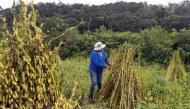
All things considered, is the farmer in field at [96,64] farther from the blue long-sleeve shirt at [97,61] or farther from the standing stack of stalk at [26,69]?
the standing stack of stalk at [26,69]

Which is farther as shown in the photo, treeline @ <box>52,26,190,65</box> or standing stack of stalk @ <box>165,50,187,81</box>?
treeline @ <box>52,26,190,65</box>

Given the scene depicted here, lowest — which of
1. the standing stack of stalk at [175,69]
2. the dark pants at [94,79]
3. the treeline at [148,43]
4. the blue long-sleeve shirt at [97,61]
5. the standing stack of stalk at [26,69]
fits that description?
the treeline at [148,43]

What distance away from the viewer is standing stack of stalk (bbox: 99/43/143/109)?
15.3 ft

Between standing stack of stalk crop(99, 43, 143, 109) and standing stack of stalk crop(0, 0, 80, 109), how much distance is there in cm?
321

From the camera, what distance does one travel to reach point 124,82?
4.71 metres

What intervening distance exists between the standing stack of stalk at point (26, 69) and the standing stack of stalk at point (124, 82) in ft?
10.5

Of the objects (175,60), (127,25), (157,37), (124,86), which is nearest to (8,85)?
(124,86)

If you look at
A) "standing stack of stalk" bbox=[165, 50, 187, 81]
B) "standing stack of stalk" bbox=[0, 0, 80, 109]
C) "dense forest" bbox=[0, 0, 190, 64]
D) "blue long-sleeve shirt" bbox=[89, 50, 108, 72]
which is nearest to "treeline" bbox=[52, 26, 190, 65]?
"dense forest" bbox=[0, 0, 190, 64]

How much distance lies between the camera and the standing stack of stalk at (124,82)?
4668 millimetres

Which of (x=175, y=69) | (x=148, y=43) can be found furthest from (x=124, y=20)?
(x=175, y=69)

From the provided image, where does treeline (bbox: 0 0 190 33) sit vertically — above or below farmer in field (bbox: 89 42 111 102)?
below

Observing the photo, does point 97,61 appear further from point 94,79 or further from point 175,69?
point 175,69

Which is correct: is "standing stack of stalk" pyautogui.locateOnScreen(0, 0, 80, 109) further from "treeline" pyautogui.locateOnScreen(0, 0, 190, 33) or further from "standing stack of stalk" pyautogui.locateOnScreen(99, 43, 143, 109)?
"treeline" pyautogui.locateOnScreen(0, 0, 190, 33)

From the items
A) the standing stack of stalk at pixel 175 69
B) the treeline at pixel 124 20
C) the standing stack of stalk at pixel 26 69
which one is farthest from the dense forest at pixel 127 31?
the standing stack of stalk at pixel 26 69
